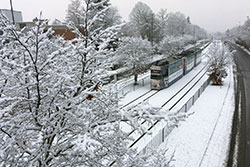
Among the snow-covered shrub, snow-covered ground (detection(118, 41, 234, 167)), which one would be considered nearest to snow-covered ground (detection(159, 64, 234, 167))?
snow-covered ground (detection(118, 41, 234, 167))

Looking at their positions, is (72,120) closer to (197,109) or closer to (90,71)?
(90,71)

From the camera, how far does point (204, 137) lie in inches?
524

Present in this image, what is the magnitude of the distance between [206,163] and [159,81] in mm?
14246

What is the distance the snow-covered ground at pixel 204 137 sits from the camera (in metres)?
Result: 11.1

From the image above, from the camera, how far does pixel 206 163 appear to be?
10.7 meters

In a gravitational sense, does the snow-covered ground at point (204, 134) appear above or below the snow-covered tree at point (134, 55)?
below

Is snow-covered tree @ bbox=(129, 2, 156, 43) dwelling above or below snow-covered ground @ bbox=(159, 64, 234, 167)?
above

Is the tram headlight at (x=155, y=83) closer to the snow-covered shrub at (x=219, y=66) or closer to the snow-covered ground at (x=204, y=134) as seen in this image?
the snow-covered ground at (x=204, y=134)

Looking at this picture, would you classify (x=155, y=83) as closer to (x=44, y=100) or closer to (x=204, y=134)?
(x=204, y=134)

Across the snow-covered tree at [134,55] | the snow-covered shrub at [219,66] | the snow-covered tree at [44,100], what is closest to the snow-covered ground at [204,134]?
the snow-covered tree at [44,100]

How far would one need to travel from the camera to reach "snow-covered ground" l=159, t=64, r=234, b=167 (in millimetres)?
11073

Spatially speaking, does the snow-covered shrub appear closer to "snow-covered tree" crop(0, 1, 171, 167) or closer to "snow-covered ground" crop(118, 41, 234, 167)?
"snow-covered ground" crop(118, 41, 234, 167)

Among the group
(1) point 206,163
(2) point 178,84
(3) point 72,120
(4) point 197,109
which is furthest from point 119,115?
(2) point 178,84

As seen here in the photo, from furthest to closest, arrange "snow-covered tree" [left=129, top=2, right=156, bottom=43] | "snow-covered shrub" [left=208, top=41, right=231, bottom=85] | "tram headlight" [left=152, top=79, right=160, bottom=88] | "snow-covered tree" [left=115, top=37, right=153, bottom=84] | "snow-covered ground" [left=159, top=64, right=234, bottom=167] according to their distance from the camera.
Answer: "snow-covered tree" [left=129, top=2, right=156, bottom=43] < "snow-covered shrub" [left=208, top=41, right=231, bottom=85] < "snow-covered tree" [left=115, top=37, right=153, bottom=84] < "tram headlight" [left=152, top=79, right=160, bottom=88] < "snow-covered ground" [left=159, top=64, right=234, bottom=167]
